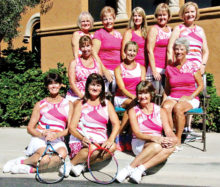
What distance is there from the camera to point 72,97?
4859 mm

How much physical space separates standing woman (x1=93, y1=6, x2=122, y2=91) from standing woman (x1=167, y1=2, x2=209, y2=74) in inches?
34.4

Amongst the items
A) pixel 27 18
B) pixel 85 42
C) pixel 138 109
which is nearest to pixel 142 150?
pixel 138 109

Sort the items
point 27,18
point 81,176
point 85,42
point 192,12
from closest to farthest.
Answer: point 81,176 < point 85,42 < point 192,12 < point 27,18

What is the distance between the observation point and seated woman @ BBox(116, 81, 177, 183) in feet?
12.2

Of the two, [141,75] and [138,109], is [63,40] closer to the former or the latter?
[141,75]

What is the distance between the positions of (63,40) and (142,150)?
244 inches

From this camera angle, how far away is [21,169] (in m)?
3.95

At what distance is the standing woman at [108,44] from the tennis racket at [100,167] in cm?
143

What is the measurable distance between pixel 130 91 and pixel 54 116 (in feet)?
4.21

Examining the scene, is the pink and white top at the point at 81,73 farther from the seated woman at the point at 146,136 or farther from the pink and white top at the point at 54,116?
the seated woman at the point at 146,136

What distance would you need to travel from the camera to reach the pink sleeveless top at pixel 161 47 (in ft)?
16.5

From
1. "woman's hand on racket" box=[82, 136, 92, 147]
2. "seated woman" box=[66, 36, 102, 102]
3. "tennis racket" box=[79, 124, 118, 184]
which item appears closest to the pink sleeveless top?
"seated woman" box=[66, 36, 102, 102]

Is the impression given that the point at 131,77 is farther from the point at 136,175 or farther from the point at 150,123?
the point at 136,175

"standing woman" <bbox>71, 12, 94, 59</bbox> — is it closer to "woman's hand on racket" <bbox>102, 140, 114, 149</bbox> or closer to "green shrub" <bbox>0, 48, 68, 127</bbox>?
"woman's hand on racket" <bbox>102, 140, 114, 149</bbox>
